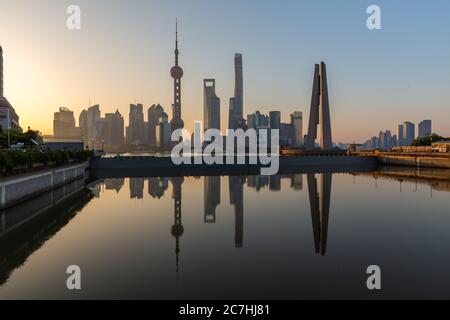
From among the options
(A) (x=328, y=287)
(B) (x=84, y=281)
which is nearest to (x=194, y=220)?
(B) (x=84, y=281)

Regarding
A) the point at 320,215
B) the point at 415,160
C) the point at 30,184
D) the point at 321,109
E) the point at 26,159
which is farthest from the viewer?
the point at 321,109

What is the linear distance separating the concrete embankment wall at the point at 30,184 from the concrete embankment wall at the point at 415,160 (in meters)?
71.6

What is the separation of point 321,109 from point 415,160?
36342 millimetres

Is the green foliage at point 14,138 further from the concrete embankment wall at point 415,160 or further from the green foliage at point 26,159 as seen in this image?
the concrete embankment wall at point 415,160

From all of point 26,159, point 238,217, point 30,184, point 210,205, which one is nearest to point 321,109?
point 210,205

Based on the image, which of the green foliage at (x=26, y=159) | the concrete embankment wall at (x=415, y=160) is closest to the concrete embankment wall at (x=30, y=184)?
the green foliage at (x=26, y=159)

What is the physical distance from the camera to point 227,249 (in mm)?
16359

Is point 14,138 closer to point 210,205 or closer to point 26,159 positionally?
point 26,159

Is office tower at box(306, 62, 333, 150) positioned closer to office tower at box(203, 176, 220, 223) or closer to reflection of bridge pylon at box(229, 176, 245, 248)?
office tower at box(203, 176, 220, 223)

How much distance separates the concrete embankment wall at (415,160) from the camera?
74.3m

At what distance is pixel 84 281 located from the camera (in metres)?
12.2

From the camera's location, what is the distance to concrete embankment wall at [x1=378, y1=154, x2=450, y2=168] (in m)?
74.3
